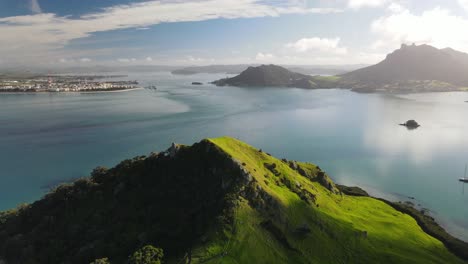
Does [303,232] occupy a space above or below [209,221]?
below

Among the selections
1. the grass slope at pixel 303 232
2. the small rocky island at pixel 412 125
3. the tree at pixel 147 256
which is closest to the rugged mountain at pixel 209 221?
the grass slope at pixel 303 232

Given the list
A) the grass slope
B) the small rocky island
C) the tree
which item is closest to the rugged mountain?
the grass slope

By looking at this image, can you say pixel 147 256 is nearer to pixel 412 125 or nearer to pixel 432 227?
pixel 432 227

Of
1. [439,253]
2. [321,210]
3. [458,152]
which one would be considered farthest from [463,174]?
[321,210]

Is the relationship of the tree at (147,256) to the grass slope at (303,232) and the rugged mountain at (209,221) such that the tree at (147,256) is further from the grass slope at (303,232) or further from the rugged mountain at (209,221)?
the grass slope at (303,232)

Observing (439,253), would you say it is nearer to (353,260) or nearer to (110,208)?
(353,260)

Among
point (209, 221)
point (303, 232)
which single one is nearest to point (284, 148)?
point (303, 232)

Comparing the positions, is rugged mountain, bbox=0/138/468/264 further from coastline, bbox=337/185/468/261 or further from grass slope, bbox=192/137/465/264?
coastline, bbox=337/185/468/261
